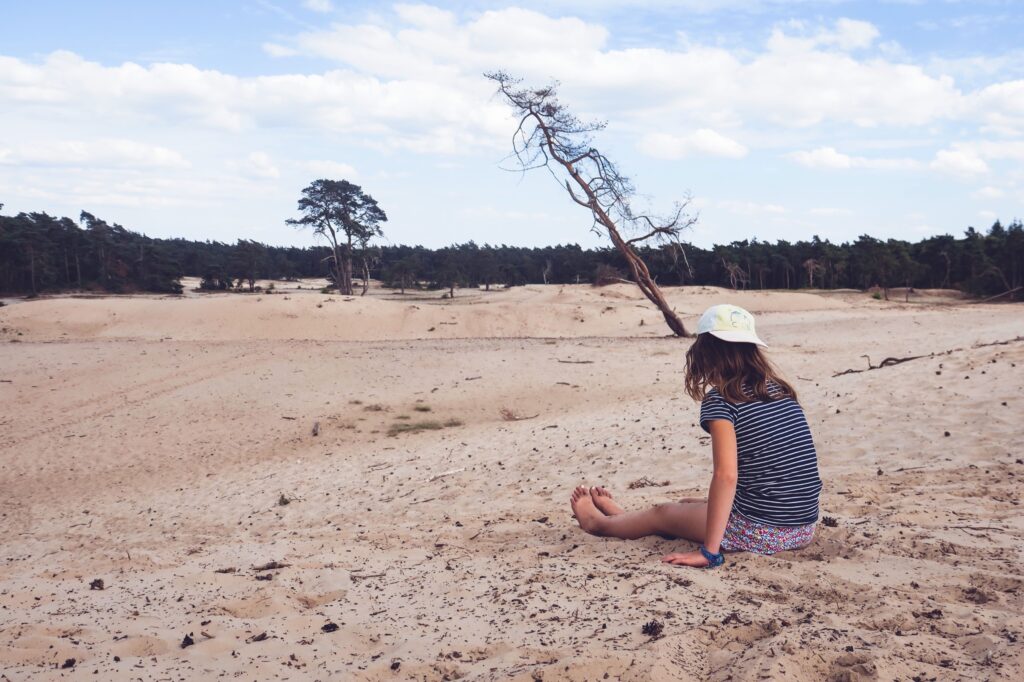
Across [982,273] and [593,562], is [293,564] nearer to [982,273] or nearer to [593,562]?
[593,562]

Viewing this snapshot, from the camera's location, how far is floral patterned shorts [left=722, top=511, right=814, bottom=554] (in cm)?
386

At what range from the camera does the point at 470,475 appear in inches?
303

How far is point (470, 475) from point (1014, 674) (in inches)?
218

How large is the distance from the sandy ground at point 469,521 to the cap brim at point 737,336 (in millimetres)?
1087

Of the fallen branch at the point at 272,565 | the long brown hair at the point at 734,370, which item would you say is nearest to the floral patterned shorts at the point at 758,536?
the long brown hair at the point at 734,370

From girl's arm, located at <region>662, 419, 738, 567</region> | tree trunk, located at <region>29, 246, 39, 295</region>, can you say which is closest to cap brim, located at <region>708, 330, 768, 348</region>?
girl's arm, located at <region>662, 419, 738, 567</region>

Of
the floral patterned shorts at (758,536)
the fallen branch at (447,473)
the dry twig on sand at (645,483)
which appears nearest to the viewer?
the floral patterned shorts at (758,536)

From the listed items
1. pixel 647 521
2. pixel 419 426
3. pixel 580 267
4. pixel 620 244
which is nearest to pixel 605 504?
pixel 647 521

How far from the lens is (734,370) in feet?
12.3

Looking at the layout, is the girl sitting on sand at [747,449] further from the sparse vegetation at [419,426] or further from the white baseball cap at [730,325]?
the sparse vegetation at [419,426]

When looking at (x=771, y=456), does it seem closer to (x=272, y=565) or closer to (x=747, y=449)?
(x=747, y=449)

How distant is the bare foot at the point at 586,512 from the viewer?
181 inches

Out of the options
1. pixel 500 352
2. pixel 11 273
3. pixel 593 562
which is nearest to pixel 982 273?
pixel 500 352

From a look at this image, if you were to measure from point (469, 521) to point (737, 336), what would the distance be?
2711mm
